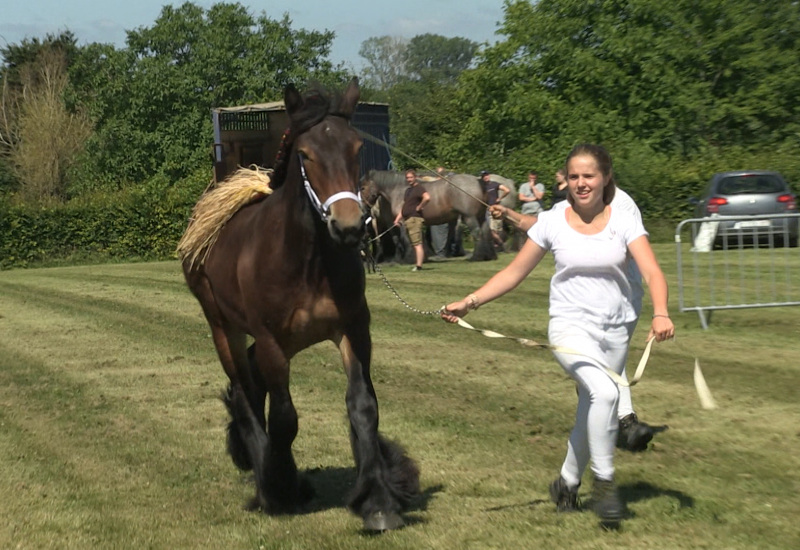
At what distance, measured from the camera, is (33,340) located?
15789 mm

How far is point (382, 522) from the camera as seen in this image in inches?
241

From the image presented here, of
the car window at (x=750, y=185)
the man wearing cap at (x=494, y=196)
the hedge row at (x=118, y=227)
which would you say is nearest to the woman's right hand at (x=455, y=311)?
the man wearing cap at (x=494, y=196)

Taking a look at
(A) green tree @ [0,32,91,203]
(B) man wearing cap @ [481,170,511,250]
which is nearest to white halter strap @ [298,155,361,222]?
(B) man wearing cap @ [481,170,511,250]

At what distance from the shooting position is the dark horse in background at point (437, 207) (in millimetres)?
25734

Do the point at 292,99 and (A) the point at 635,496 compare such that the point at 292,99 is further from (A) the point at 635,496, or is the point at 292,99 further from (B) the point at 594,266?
(A) the point at 635,496

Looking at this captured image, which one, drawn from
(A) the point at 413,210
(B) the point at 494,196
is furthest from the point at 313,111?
(A) the point at 413,210

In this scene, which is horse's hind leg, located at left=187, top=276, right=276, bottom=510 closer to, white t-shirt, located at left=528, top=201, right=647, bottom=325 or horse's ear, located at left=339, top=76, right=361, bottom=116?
horse's ear, located at left=339, top=76, right=361, bottom=116

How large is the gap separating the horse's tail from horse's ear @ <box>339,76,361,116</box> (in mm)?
1078

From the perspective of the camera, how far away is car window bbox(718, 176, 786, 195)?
25859 millimetres

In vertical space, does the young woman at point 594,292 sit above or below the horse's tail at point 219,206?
below

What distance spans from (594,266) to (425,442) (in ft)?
8.98

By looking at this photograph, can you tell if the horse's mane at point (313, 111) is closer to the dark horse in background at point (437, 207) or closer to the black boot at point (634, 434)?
the black boot at point (634, 434)

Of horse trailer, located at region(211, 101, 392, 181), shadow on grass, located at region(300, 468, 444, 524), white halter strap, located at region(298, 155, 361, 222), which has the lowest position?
shadow on grass, located at region(300, 468, 444, 524)

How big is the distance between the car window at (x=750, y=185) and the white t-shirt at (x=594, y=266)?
20.7 metres
